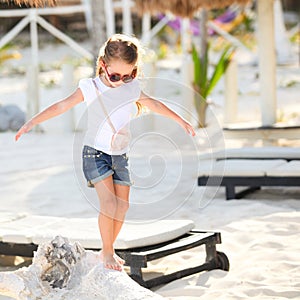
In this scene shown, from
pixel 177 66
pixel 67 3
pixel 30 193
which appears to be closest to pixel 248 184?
pixel 30 193

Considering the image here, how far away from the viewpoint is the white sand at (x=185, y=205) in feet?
13.0

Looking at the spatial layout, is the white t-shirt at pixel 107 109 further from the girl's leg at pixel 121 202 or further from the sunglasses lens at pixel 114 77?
the girl's leg at pixel 121 202

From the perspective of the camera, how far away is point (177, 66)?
14312 millimetres

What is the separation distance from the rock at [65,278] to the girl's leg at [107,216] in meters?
0.05

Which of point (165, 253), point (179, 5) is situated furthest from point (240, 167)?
point (179, 5)

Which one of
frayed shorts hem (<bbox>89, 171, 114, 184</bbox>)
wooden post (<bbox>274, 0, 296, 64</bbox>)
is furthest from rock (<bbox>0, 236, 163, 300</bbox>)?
wooden post (<bbox>274, 0, 296, 64</bbox>)

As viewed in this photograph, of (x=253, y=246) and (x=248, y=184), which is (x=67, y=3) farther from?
(x=253, y=246)

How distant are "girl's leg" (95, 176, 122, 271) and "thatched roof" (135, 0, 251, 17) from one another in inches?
246

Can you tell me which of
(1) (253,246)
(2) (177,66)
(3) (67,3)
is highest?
(3) (67,3)

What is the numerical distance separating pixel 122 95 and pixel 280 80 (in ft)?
34.4

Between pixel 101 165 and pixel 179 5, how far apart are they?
6346 mm

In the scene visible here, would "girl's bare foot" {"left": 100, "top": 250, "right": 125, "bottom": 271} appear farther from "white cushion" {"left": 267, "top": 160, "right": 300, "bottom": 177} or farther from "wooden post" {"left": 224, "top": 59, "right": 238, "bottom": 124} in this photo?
"wooden post" {"left": 224, "top": 59, "right": 238, "bottom": 124}

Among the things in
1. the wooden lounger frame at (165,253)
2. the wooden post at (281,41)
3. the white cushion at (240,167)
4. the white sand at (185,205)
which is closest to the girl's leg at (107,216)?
the wooden lounger frame at (165,253)

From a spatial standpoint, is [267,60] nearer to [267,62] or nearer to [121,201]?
[267,62]
